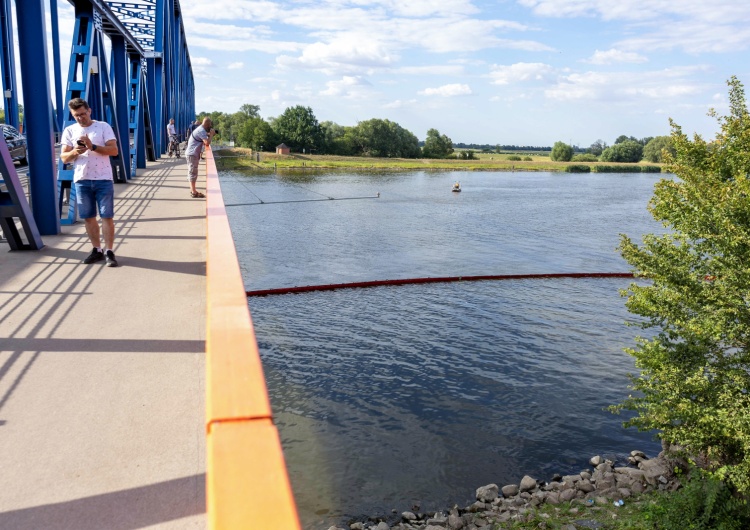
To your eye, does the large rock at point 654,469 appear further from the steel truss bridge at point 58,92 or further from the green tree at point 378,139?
the green tree at point 378,139

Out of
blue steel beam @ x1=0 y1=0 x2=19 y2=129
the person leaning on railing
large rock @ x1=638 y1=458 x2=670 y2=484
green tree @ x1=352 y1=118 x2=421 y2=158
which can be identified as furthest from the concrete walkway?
green tree @ x1=352 y1=118 x2=421 y2=158

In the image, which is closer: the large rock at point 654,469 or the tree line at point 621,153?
the large rock at point 654,469

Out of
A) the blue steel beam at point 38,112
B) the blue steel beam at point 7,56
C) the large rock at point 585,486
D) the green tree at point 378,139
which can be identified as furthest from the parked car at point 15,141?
the green tree at point 378,139

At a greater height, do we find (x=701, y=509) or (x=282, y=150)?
(x=282, y=150)

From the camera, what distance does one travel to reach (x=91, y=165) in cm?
704

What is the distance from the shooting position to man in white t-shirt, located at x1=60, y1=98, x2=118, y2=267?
22.6 feet

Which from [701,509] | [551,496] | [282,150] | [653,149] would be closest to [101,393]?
[551,496]

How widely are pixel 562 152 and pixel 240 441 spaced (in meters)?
169

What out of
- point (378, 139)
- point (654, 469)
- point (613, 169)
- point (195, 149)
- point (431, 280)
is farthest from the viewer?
point (378, 139)

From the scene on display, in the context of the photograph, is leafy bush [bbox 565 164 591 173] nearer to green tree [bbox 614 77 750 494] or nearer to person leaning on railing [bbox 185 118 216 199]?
green tree [bbox 614 77 750 494]

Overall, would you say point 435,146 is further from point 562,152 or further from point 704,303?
point 704,303

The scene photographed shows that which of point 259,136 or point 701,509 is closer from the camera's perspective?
point 701,509

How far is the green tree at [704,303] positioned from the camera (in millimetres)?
13383

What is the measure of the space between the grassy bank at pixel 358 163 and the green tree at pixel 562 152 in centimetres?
236
